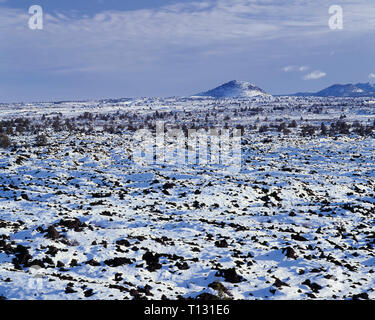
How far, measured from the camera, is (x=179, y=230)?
22.4 metres

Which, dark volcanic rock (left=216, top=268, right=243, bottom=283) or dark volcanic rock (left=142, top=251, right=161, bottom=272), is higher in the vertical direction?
dark volcanic rock (left=142, top=251, right=161, bottom=272)

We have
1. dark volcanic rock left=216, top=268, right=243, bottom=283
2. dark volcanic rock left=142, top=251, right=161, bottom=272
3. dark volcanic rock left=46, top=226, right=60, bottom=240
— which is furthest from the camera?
dark volcanic rock left=46, top=226, right=60, bottom=240

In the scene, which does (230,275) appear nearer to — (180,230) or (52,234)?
(180,230)

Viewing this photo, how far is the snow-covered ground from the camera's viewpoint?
14.8 metres

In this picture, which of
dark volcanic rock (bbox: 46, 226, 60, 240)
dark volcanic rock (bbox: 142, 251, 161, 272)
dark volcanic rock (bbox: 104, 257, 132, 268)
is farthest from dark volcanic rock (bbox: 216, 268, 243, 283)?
dark volcanic rock (bbox: 46, 226, 60, 240)

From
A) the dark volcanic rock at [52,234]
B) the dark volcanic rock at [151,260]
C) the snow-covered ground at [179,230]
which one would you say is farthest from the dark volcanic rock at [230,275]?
the dark volcanic rock at [52,234]

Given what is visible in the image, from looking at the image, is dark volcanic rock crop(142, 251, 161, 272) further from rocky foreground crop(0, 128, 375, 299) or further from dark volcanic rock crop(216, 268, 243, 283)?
dark volcanic rock crop(216, 268, 243, 283)

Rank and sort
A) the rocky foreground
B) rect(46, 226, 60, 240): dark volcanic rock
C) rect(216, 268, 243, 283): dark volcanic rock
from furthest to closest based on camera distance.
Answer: rect(46, 226, 60, 240): dark volcanic rock → rect(216, 268, 243, 283): dark volcanic rock → the rocky foreground

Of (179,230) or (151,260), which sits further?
(179,230)

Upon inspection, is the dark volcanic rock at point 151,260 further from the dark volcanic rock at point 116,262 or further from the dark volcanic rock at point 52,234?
the dark volcanic rock at point 52,234

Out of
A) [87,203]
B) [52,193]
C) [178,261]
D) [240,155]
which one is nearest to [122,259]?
[178,261]

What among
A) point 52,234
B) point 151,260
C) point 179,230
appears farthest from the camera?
point 179,230

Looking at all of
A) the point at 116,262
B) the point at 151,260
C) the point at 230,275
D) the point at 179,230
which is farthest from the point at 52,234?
the point at 230,275
